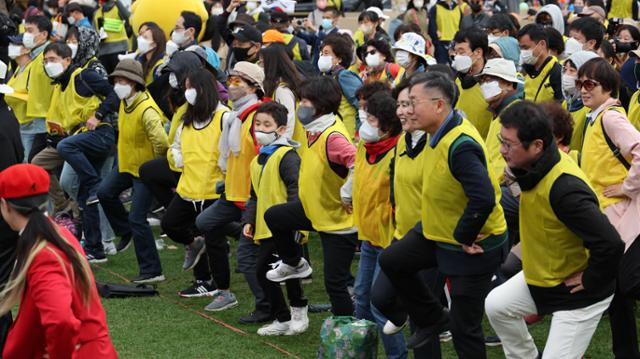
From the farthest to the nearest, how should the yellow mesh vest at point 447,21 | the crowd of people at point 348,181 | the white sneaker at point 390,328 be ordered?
1. the yellow mesh vest at point 447,21
2. the white sneaker at point 390,328
3. the crowd of people at point 348,181

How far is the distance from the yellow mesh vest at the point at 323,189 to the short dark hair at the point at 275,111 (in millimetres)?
588

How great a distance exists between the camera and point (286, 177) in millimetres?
8039

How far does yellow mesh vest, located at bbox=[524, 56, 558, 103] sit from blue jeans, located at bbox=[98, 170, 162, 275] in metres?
3.59

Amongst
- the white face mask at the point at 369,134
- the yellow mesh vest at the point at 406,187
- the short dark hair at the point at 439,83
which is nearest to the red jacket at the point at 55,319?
the yellow mesh vest at the point at 406,187

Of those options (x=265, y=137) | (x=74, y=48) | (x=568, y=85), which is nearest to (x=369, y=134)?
(x=265, y=137)

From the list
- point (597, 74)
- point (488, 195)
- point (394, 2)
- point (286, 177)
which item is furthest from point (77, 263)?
point (394, 2)

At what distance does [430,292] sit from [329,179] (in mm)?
1409

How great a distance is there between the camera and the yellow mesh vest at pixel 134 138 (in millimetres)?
10008

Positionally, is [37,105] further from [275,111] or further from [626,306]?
[626,306]

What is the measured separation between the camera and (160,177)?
9.72 m

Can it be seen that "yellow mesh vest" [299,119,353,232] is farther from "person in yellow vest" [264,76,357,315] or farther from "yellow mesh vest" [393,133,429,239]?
"yellow mesh vest" [393,133,429,239]

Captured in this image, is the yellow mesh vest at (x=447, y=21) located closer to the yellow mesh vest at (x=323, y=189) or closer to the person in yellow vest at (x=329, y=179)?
the person in yellow vest at (x=329, y=179)

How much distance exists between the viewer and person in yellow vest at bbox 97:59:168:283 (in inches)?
391

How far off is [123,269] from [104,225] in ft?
2.42
